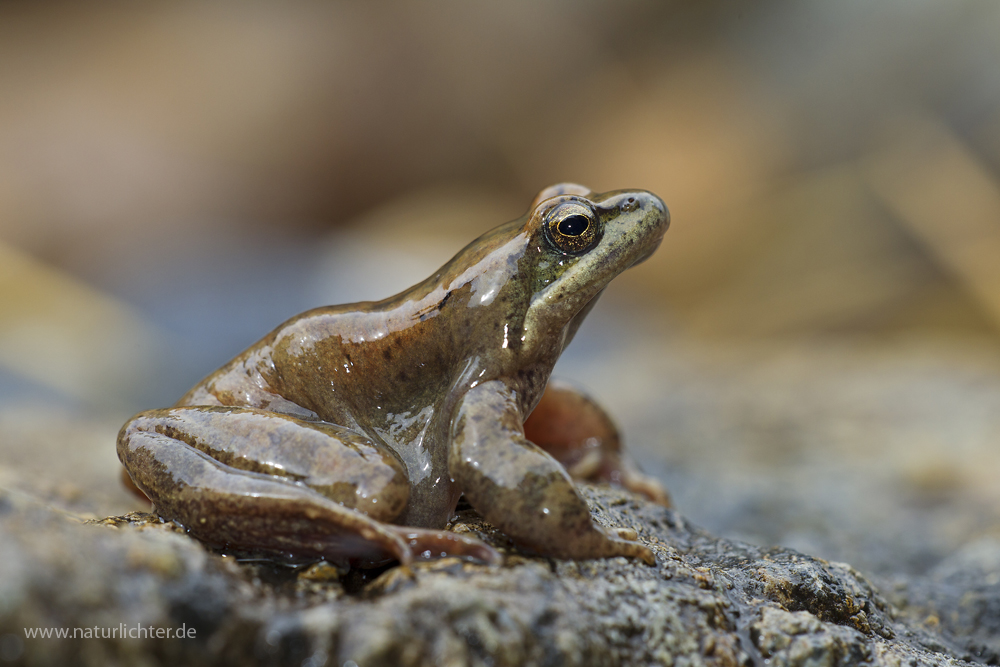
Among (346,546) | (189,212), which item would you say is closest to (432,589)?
(346,546)

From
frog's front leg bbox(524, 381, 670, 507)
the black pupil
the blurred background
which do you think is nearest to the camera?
the black pupil

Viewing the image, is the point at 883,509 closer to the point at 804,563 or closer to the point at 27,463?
the point at 804,563

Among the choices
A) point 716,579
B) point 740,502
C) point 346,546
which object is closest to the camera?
point 346,546

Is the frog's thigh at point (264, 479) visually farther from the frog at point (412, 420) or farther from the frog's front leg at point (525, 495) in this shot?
the frog's front leg at point (525, 495)

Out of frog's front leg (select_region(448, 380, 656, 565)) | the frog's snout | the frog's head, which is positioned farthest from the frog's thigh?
the frog's snout

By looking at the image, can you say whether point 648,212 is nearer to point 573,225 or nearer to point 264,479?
point 573,225

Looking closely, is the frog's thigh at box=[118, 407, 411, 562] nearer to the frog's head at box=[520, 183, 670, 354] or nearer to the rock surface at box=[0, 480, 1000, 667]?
the rock surface at box=[0, 480, 1000, 667]

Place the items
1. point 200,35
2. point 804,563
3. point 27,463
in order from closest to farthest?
point 804,563, point 27,463, point 200,35

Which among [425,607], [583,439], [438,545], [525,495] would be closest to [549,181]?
[583,439]
